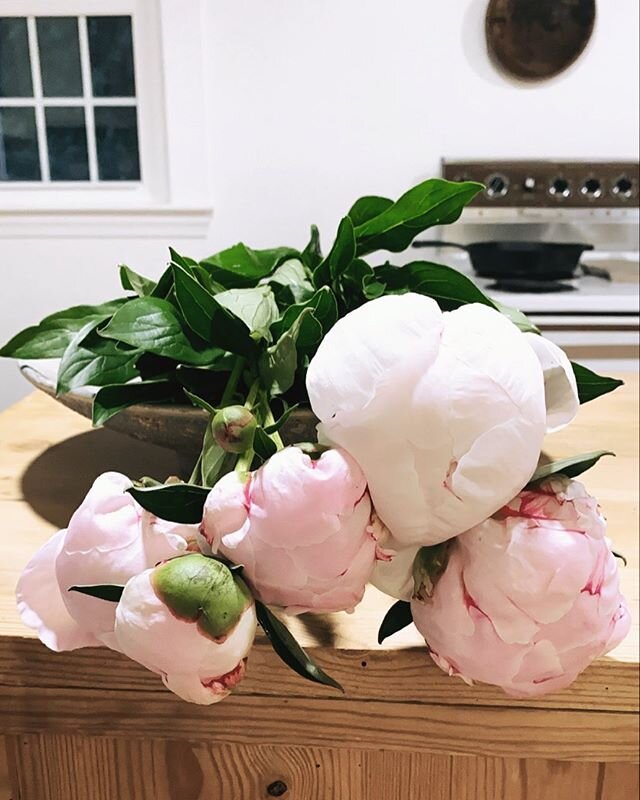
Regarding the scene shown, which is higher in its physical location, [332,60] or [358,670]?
[332,60]

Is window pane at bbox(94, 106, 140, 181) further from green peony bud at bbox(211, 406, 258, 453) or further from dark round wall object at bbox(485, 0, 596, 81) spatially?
green peony bud at bbox(211, 406, 258, 453)

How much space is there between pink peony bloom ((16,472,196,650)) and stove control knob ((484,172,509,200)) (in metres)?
1.79

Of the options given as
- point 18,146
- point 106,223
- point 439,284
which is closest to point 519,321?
point 439,284

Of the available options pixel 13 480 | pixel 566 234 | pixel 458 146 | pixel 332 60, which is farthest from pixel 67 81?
pixel 13 480

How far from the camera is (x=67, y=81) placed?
2.06m

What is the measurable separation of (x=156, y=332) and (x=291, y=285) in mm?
134

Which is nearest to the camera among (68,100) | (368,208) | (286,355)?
(286,355)

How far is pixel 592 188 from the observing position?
2.02m

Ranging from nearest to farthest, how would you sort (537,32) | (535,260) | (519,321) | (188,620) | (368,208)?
(188,620), (519,321), (368,208), (535,260), (537,32)

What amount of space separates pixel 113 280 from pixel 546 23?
124cm

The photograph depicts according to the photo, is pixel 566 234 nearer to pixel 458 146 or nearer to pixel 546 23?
pixel 458 146

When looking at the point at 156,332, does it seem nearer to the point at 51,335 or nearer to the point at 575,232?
the point at 51,335

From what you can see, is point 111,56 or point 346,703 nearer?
point 346,703

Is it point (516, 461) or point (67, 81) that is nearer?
point (516, 461)
